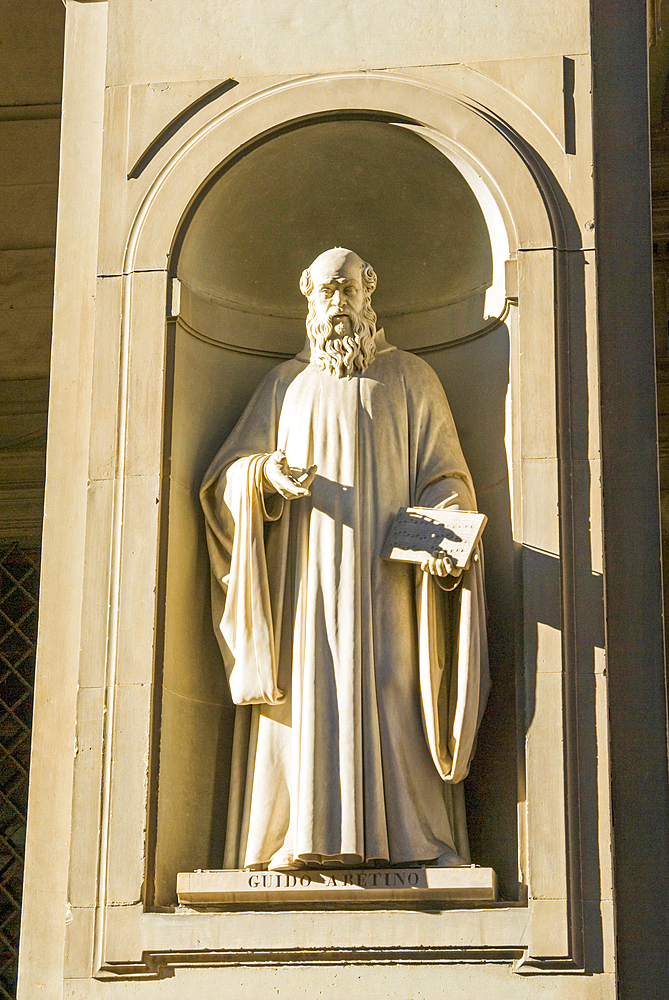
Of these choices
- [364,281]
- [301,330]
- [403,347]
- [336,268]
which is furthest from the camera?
[301,330]

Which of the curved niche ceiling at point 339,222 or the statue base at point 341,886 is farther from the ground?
the curved niche ceiling at point 339,222

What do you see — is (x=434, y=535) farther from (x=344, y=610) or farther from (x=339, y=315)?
(x=339, y=315)

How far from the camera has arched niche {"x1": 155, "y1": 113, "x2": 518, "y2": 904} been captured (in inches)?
337

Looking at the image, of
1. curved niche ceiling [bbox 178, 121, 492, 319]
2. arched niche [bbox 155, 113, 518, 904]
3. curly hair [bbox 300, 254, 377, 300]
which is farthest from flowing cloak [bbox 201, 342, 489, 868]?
curved niche ceiling [bbox 178, 121, 492, 319]

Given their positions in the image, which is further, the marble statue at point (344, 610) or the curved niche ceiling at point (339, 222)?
the curved niche ceiling at point (339, 222)

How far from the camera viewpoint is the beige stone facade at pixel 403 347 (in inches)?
314

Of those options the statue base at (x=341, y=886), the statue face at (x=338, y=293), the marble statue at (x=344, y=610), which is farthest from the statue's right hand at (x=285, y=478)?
the statue base at (x=341, y=886)

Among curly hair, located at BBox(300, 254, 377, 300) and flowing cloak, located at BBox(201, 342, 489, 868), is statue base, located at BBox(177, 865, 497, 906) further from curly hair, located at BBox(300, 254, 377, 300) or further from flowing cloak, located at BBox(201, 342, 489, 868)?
curly hair, located at BBox(300, 254, 377, 300)

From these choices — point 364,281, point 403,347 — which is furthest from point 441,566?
point 403,347

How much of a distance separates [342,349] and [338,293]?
25 centimetres

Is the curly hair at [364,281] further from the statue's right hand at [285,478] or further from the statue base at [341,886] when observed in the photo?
the statue base at [341,886]

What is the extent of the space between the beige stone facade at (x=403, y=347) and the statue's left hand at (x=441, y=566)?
0.94ft

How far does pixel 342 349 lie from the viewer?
8977mm

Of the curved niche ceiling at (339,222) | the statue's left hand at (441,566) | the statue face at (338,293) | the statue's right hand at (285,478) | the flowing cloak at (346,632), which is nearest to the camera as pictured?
the flowing cloak at (346,632)
